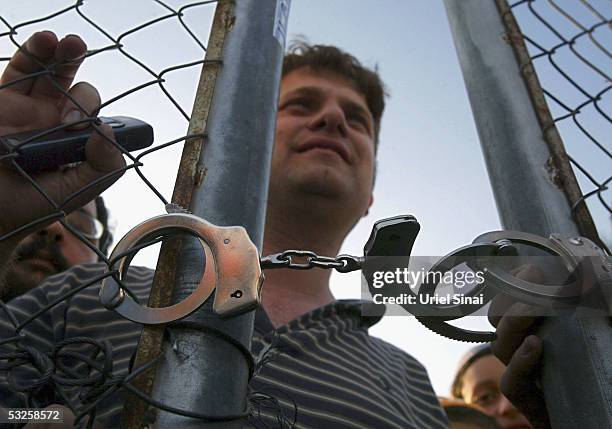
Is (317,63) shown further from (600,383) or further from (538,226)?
(600,383)

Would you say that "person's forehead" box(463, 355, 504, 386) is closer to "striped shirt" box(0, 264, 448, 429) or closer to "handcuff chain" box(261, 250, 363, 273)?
"striped shirt" box(0, 264, 448, 429)

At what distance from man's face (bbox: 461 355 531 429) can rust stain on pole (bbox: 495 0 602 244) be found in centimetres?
180

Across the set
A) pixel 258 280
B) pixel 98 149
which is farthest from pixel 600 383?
pixel 98 149

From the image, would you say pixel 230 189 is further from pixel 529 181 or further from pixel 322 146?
pixel 322 146

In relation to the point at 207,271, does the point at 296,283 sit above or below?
above

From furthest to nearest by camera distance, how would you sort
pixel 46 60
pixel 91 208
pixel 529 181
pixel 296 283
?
1. pixel 91 208
2. pixel 296 283
3. pixel 46 60
4. pixel 529 181

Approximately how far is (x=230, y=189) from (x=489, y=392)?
2.46 meters

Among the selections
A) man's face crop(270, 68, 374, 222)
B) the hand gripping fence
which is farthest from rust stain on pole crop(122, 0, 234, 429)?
man's face crop(270, 68, 374, 222)

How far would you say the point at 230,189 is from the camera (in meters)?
0.60

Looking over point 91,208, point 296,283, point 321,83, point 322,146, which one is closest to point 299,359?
point 296,283

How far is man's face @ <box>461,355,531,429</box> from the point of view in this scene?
250cm

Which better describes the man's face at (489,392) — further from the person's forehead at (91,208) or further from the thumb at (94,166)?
the thumb at (94,166)

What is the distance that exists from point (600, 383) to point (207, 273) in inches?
16.3

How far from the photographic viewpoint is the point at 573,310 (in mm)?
627
